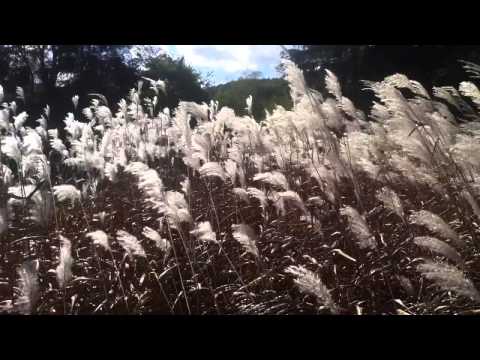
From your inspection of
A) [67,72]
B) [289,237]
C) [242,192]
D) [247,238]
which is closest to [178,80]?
[67,72]

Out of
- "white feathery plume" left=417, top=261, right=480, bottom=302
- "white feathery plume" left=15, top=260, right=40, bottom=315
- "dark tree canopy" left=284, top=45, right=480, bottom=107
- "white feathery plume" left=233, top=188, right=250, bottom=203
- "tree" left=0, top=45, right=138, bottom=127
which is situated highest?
"tree" left=0, top=45, right=138, bottom=127

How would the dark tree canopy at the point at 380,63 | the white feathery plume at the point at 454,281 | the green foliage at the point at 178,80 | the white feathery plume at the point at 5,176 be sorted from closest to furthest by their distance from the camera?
the white feathery plume at the point at 454,281 → the white feathery plume at the point at 5,176 → the dark tree canopy at the point at 380,63 → the green foliage at the point at 178,80

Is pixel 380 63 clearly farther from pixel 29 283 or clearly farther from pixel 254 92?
pixel 29 283

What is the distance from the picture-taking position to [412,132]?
202 centimetres

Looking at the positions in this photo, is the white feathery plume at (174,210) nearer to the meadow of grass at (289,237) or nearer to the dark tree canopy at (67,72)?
the meadow of grass at (289,237)

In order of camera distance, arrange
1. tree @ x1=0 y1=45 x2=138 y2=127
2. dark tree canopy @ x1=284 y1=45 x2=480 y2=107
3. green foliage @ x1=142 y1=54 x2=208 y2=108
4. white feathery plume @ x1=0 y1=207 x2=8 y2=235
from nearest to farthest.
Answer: white feathery plume @ x1=0 y1=207 x2=8 y2=235
dark tree canopy @ x1=284 y1=45 x2=480 y2=107
tree @ x1=0 y1=45 x2=138 y2=127
green foliage @ x1=142 y1=54 x2=208 y2=108

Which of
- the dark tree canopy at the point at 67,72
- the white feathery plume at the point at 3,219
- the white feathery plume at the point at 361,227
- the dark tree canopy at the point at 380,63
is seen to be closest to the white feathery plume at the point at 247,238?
the white feathery plume at the point at 361,227

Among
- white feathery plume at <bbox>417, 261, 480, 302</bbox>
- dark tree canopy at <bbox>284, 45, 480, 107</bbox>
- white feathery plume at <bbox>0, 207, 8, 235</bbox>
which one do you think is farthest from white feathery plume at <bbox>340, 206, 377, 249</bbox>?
dark tree canopy at <bbox>284, 45, 480, 107</bbox>

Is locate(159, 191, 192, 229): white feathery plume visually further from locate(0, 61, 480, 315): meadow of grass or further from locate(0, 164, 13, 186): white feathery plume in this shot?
locate(0, 164, 13, 186): white feathery plume

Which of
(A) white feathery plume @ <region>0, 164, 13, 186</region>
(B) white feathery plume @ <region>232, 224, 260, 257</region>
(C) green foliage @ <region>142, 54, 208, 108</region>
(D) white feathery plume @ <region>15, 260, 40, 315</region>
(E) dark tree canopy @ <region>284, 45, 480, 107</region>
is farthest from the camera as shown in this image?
(C) green foliage @ <region>142, 54, 208, 108</region>
